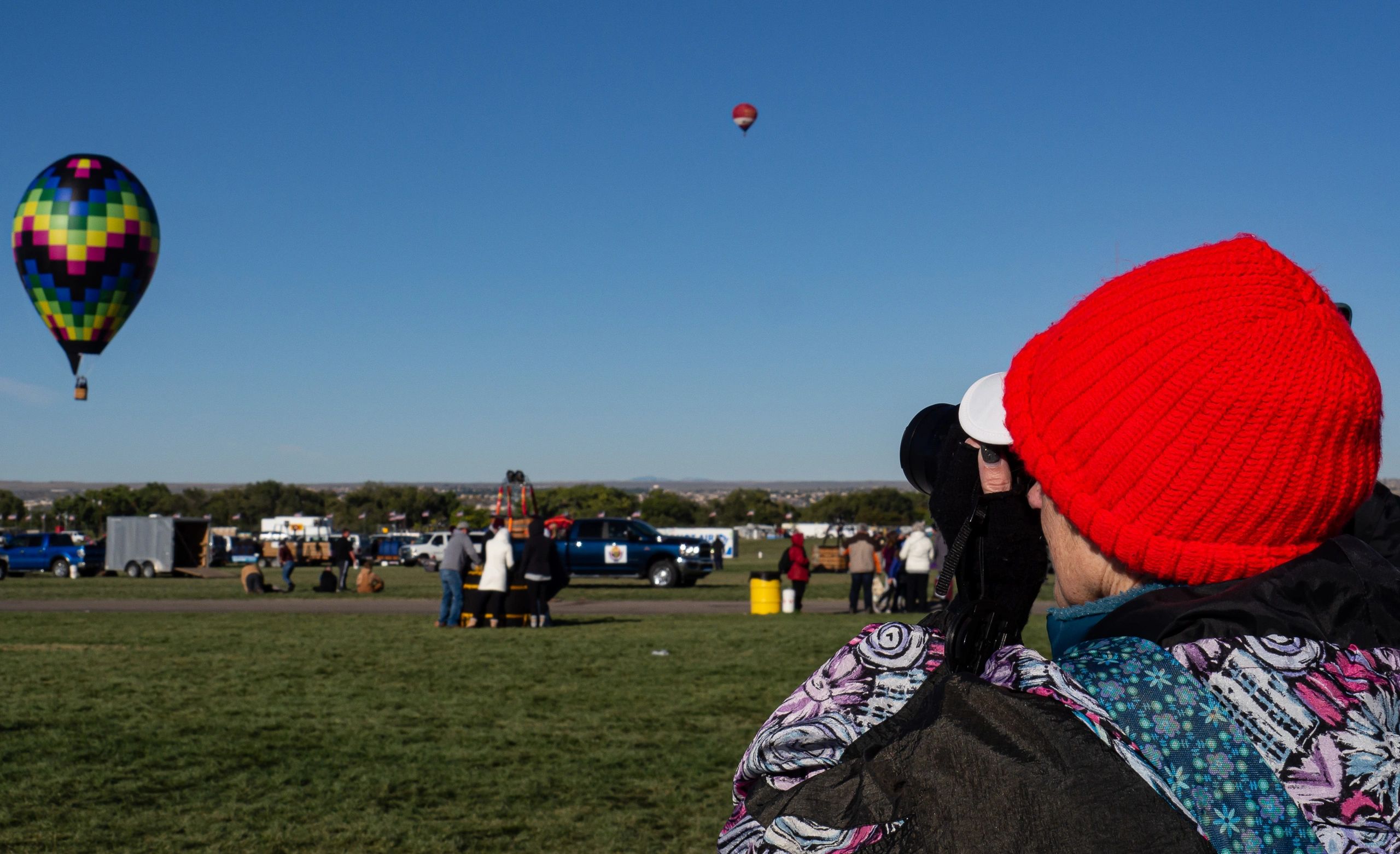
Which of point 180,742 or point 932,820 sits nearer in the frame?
point 932,820

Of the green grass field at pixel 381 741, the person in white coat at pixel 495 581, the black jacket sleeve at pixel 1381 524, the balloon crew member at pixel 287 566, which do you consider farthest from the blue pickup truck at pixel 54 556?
the black jacket sleeve at pixel 1381 524

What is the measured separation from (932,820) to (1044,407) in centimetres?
48

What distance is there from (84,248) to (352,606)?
1196cm

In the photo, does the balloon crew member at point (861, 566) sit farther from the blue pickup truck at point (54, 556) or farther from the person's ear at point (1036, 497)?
the blue pickup truck at point (54, 556)

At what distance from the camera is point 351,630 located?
18312 mm

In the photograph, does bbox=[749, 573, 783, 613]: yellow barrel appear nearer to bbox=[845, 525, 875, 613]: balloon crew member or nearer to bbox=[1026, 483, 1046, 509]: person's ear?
bbox=[845, 525, 875, 613]: balloon crew member

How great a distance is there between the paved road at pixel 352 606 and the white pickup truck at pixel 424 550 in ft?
88.5

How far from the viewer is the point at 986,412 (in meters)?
1.59

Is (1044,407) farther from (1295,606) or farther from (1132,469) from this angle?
(1295,606)

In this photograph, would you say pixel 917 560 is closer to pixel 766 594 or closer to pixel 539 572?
pixel 766 594

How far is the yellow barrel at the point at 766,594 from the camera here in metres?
21.8

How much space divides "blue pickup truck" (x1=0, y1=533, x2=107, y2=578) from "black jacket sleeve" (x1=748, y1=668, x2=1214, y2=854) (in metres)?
46.1

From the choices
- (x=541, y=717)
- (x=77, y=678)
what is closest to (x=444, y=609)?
(x=77, y=678)

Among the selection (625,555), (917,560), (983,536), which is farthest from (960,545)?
(625,555)
